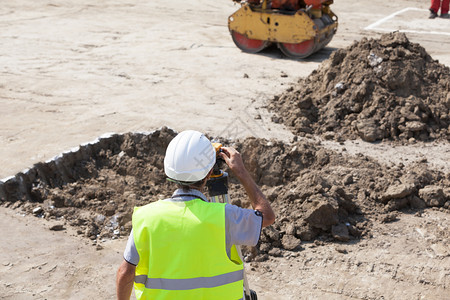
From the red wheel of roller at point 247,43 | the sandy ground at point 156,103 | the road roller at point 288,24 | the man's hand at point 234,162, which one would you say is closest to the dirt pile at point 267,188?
the sandy ground at point 156,103

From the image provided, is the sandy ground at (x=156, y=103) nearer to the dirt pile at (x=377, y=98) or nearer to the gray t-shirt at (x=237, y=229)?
the dirt pile at (x=377, y=98)

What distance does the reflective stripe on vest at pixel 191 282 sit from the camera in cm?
291

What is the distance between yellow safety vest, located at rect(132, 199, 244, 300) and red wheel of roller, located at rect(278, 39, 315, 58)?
10.7 metres

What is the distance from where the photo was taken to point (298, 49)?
13352 mm

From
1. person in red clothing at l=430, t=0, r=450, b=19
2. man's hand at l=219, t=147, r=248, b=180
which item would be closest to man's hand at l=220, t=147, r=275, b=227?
man's hand at l=219, t=147, r=248, b=180

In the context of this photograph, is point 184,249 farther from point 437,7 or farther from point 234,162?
point 437,7

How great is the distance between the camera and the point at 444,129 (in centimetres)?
901

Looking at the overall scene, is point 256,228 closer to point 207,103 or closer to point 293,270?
point 293,270

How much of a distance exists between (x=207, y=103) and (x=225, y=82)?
4.48 feet

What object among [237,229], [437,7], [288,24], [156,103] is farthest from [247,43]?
A: [237,229]

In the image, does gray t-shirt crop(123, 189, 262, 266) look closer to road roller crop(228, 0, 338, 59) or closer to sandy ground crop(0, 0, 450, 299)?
sandy ground crop(0, 0, 450, 299)

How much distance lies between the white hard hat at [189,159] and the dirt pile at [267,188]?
3121mm

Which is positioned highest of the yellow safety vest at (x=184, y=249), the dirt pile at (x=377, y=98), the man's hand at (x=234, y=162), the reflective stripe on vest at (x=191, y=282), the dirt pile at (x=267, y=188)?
the man's hand at (x=234, y=162)

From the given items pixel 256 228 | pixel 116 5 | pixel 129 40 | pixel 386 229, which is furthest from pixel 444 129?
pixel 116 5
